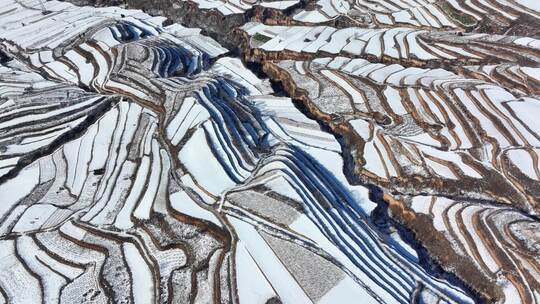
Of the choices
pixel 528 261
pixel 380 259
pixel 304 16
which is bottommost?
pixel 528 261

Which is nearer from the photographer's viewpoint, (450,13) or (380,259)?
(380,259)

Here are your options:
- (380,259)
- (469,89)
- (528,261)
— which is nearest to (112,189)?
(380,259)

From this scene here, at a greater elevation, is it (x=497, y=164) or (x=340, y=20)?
(x=340, y=20)

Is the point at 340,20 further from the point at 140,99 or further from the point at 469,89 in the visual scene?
the point at 140,99

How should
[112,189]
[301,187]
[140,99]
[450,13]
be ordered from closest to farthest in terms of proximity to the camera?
[301,187] → [112,189] → [140,99] → [450,13]

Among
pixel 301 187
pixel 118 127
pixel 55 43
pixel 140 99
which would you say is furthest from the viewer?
pixel 55 43

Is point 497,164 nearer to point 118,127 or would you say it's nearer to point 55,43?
point 118,127
